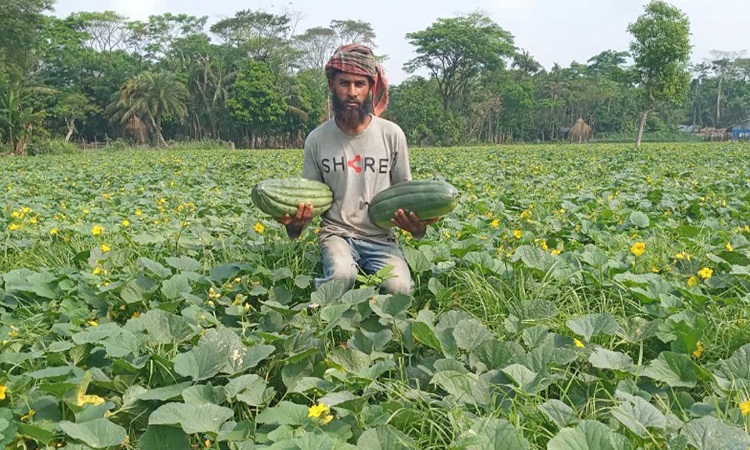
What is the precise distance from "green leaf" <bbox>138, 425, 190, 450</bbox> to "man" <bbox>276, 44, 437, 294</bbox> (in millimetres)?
1521

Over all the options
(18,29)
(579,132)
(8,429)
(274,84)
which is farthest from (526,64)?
(8,429)

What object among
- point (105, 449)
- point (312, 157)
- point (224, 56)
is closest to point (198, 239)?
point (312, 157)

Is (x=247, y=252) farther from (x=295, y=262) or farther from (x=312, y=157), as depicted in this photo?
(x=312, y=157)

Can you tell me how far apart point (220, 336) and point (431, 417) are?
0.90m

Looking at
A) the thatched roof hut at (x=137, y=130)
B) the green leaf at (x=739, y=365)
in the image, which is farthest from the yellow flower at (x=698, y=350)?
the thatched roof hut at (x=137, y=130)

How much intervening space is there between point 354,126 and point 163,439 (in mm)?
2106

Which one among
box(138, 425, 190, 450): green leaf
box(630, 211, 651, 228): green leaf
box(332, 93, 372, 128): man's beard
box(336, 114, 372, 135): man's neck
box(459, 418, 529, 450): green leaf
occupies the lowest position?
box(138, 425, 190, 450): green leaf

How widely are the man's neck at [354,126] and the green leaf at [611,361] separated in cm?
188

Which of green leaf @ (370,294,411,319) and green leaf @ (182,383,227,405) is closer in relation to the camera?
green leaf @ (182,383,227,405)

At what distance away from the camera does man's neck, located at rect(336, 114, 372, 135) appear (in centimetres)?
348

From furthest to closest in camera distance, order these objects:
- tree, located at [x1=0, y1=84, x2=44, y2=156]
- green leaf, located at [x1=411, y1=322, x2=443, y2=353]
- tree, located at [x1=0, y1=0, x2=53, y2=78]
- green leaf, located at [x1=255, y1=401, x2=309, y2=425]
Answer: tree, located at [x1=0, y1=0, x2=53, y2=78], tree, located at [x1=0, y1=84, x2=44, y2=156], green leaf, located at [x1=411, y1=322, x2=443, y2=353], green leaf, located at [x1=255, y1=401, x2=309, y2=425]

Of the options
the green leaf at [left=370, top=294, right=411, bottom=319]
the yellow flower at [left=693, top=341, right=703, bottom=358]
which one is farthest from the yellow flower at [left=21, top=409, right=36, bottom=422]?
the yellow flower at [left=693, top=341, right=703, bottom=358]

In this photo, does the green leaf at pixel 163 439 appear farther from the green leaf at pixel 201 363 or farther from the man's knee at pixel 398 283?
the man's knee at pixel 398 283

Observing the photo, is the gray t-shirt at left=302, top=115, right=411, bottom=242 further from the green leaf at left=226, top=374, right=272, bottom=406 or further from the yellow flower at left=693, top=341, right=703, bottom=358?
the yellow flower at left=693, top=341, right=703, bottom=358
